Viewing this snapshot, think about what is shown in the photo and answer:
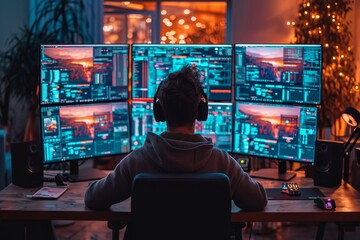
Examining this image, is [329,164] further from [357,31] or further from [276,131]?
[357,31]

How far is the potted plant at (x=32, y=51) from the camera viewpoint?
483cm

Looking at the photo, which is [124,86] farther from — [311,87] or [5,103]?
[5,103]

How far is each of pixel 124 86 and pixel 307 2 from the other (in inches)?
85.4

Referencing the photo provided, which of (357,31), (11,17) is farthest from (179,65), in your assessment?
(11,17)

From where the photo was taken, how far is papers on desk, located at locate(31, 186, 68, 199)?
2764 millimetres

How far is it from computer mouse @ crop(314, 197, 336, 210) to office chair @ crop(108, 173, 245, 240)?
0.64 metres

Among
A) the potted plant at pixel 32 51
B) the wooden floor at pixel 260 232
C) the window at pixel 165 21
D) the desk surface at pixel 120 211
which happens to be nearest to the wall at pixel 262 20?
the window at pixel 165 21

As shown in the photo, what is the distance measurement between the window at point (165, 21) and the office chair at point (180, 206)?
13.1 ft

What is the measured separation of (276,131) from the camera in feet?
10.5

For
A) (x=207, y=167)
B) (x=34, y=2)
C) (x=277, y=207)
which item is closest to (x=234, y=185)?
(x=207, y=167)

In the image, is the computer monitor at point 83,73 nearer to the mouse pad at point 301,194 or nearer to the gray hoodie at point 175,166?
the gray hoodie at point 175,166

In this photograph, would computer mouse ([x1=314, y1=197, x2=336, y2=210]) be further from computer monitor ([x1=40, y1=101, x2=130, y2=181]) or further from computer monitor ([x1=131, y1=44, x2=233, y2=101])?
computer monitor ([x1=40, y1=101, x2=130, y2=181])

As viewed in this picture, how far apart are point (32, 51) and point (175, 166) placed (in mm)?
2919

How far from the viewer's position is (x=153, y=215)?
6.93 feet
